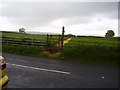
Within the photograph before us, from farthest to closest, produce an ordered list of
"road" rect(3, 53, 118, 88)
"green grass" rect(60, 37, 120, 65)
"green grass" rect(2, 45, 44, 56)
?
"green grass" rect(2, 45, 44, 56) → "green grass" rect(60, 37, 120, 65) → "road" rect(3, 53, 118, 88)

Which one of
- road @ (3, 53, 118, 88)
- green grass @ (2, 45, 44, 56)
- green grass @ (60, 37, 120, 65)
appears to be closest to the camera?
road @ (3, 53, 118, 88)

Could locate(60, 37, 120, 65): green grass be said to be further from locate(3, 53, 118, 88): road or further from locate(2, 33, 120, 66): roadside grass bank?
locate(3, 53, 118, 88): road

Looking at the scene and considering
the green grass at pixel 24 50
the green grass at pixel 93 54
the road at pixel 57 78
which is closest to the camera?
the road at pixel 57 78

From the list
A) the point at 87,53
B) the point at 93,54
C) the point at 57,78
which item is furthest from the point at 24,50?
the point at 57,78

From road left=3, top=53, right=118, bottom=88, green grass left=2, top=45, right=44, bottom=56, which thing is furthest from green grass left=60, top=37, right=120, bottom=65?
road left=3, top=53, right=118, bottom=88

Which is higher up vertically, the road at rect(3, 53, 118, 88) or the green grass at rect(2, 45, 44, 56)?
the green grass at rect(2, 45, 44, 56)

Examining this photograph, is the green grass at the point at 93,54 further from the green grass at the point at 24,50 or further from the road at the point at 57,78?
the road at the point at 57,78

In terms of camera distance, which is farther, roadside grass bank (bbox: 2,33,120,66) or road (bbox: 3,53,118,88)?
roadside grass bank (bbox: 2,33,120,66)

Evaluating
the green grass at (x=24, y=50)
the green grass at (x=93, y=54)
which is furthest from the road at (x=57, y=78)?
the green grass at (x=24, y=50)

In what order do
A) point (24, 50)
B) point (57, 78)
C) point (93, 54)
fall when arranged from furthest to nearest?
point (24, 50) → point (93, 54) → point (57, 78)

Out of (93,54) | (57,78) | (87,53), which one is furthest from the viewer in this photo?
(87,53)

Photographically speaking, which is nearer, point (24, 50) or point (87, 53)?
point (87, 53)

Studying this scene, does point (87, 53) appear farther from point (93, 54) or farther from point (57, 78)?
point (57, 78)

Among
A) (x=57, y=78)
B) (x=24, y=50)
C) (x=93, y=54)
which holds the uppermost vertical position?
(x=24, y=50)
